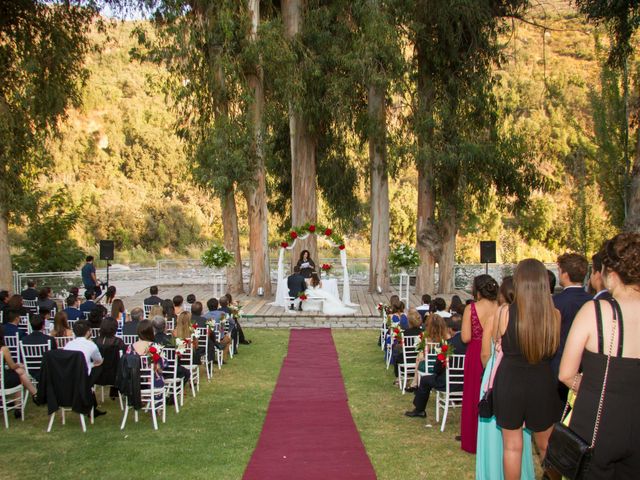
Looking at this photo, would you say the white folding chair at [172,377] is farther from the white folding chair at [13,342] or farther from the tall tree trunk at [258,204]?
the tall tree trunk at [258,204]

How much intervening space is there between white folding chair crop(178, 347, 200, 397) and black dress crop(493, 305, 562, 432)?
5.53 metres

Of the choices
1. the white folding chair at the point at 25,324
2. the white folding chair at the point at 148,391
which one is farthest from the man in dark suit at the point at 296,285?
the white folding chair at the point at 148,391

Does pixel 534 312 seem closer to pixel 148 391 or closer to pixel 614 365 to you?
pixel 614 365

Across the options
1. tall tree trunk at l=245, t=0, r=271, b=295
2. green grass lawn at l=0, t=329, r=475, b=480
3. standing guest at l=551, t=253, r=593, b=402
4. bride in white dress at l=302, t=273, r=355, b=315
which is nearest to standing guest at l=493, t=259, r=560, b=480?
standing guest at l=551, t=253, r=593, b=402

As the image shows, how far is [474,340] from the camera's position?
250 inches

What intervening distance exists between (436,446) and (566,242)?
3812 cm

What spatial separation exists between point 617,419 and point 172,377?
673 cm

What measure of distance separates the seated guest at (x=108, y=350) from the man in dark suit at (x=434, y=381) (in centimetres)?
347

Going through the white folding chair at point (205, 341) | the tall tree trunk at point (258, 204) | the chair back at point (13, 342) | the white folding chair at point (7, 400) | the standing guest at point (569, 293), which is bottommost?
the white folding chair at point (7, 400)

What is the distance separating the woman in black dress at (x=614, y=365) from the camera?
10.6 feet

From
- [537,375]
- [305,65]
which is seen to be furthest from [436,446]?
[305,65]

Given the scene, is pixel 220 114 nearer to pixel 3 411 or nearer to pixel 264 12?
pixel 264 12

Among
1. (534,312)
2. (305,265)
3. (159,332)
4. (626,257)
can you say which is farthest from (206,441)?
(305,265)

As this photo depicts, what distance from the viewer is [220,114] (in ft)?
69.4
